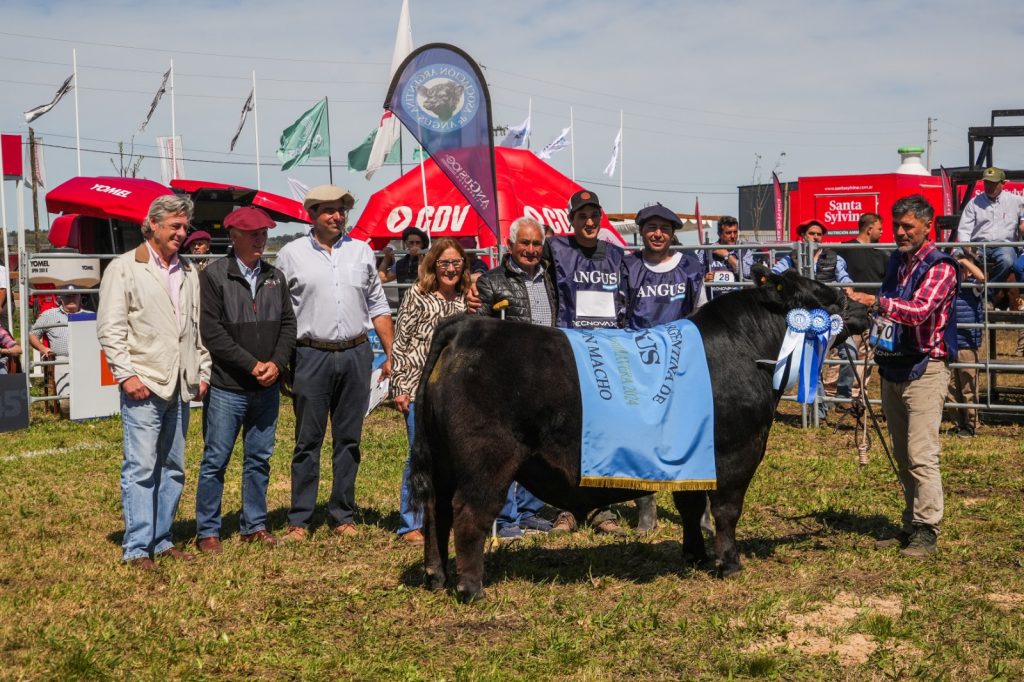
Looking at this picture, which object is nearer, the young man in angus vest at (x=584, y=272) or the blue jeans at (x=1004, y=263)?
the young man in angus vest at (x=584, y=272)

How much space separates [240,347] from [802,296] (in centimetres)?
336

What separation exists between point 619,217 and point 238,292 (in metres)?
26.6

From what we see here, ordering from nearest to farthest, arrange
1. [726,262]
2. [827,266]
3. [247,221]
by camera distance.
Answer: [247,221]
[827,266]
[726,262]

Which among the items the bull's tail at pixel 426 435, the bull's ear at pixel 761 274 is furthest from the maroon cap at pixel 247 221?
the bull's ear at pixel 761 274

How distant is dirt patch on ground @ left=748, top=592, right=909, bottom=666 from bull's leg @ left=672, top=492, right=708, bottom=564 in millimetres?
868

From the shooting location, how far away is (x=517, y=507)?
6973mm

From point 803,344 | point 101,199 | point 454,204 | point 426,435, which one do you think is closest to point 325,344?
point 426,435

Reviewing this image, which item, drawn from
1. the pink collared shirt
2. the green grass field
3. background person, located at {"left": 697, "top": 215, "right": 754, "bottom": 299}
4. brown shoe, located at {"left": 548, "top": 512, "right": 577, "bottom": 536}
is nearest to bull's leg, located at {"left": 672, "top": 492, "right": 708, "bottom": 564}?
the green grass field

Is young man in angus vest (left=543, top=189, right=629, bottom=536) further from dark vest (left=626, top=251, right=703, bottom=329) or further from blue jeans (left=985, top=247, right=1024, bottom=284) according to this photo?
blue jeans (left=985, top=247, right=1024, bottom=284)

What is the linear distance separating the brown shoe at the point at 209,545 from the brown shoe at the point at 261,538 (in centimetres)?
22

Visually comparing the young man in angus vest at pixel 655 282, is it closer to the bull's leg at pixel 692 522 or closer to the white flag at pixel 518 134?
the bull's leg at pixel 692 522

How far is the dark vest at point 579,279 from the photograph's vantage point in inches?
262

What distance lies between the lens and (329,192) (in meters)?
6.68

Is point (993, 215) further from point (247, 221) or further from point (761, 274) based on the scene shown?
point (247, 221)
